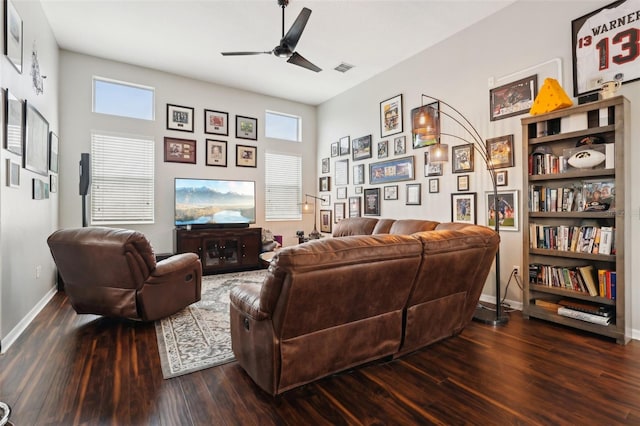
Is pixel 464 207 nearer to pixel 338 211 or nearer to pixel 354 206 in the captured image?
pixel 354 206

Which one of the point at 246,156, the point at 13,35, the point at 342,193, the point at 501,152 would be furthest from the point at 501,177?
the point at 13,35

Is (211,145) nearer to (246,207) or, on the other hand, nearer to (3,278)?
(246,207)

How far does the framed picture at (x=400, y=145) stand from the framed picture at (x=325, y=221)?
2.16 metres

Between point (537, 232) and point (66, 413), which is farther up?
point (537, 232)

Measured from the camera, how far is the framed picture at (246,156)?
6.31 metres

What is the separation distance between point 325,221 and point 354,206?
1024 mm

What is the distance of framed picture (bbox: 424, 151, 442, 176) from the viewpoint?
455cm

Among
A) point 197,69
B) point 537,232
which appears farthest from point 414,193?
point 197,69

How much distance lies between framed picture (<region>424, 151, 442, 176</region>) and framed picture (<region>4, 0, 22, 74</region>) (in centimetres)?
459

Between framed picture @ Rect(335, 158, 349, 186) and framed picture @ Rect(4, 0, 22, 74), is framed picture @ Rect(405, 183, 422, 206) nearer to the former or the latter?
framed picture @ Rect(335, 158, 349, 186)

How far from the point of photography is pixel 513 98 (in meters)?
3.71

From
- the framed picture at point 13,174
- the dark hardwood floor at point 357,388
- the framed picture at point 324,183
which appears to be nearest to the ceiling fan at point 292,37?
the framed picture at point 13,174

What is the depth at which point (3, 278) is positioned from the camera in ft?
8.34

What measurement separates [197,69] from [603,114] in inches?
215
